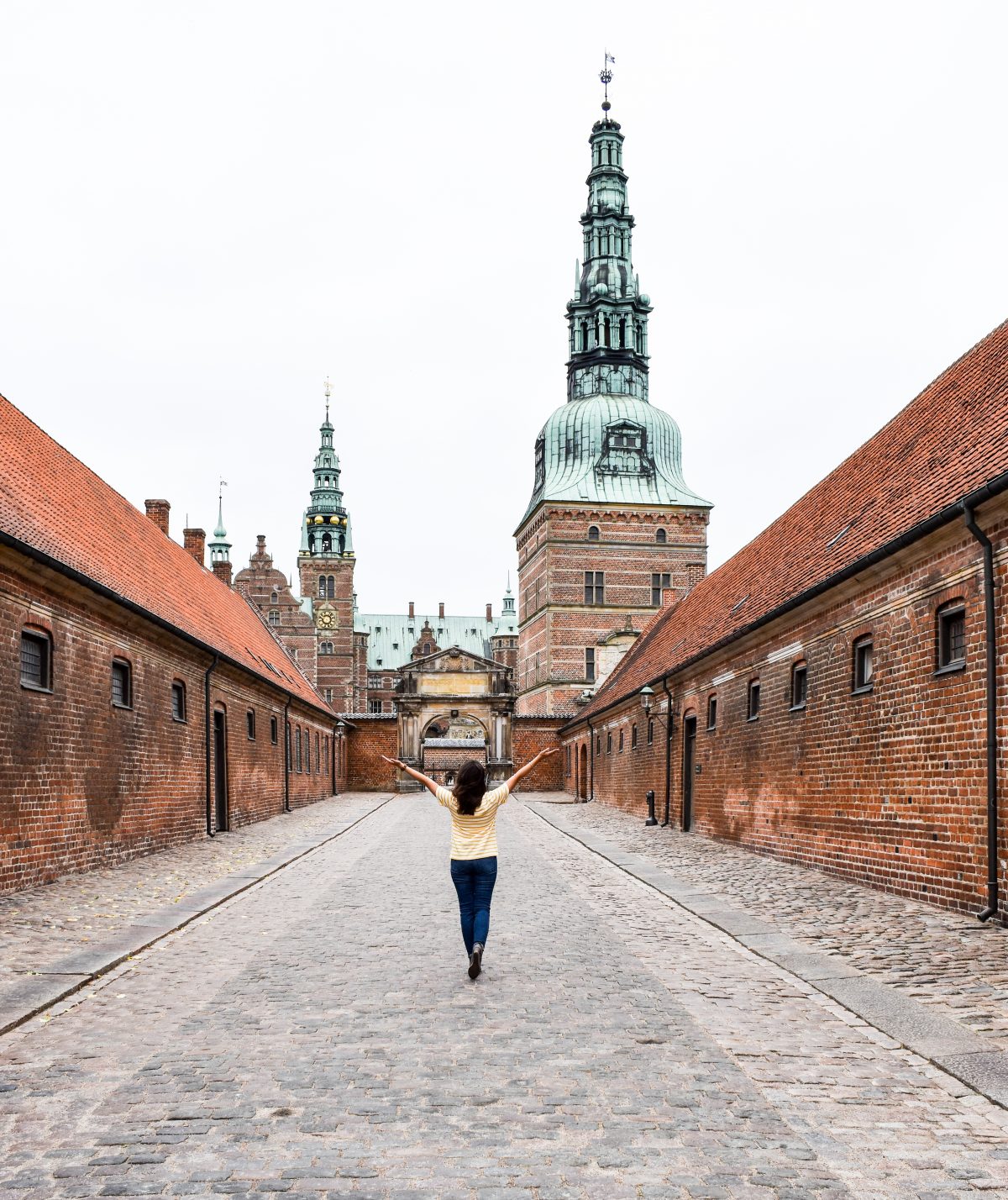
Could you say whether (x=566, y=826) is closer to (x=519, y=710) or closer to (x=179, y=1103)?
(x=179, y=1103)

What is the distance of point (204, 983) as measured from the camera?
26.7ft

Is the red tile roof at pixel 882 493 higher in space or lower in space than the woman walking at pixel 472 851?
higher

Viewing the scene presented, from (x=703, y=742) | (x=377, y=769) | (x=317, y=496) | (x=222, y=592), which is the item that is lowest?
(x=377, y=769)

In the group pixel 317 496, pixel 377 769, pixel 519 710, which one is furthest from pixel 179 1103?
pixel 317 496

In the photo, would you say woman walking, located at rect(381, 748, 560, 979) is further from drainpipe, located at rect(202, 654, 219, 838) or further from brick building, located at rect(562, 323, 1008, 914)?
drainpipe, located at rect(202, 654, 219, 838)

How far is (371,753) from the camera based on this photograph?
5375 centimetres

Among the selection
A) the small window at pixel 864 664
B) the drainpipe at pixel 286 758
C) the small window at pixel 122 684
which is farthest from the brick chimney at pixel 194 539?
the small window at pixel 864 664

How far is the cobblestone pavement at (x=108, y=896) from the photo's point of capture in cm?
959

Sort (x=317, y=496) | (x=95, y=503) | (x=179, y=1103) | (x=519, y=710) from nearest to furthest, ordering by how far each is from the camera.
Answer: (x=179, y=1103)
(x=95, y=503)
(x=519, y=710)
(x=317, y=496)

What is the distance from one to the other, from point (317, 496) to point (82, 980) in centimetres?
9353

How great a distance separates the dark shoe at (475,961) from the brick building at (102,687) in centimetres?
655

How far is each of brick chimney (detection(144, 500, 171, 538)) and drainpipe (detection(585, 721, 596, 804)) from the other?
16849 millimetres

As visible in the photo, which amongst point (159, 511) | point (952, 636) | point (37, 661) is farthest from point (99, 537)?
point (952, 636)

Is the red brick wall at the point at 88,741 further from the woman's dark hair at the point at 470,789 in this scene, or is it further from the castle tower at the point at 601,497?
the castle tower at the point at 601,497
